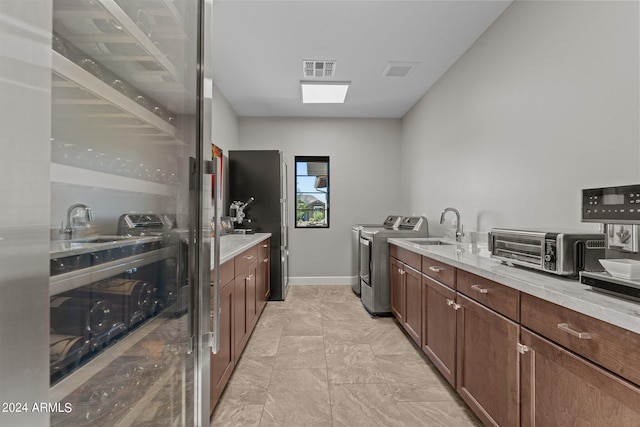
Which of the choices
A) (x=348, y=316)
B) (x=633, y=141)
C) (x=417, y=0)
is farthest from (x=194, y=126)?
(x=348, y=316)

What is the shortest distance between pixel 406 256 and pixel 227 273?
165 cm

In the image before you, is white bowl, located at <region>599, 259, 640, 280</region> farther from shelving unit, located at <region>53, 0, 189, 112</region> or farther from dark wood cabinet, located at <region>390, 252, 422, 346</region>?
dark wood cabinet, located at <region>390, 252, 422, 346</region>

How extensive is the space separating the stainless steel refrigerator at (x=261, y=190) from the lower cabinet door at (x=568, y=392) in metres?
3.26

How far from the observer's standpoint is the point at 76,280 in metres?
0.46

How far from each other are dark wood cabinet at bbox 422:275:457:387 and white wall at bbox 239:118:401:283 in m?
2.67

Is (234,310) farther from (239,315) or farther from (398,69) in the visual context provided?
(398,69)

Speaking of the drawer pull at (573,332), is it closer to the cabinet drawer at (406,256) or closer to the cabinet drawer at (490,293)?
the cabinet drawer at (490,293)

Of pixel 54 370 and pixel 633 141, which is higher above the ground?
pixel 633 141

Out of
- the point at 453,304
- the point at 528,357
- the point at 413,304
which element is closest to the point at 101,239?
the point at 528,357

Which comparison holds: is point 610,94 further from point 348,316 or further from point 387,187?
point 387,187

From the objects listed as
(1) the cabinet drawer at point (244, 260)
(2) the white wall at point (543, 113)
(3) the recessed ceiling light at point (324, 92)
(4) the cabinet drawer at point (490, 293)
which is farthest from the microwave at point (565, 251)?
(3) the recessed ceiling light at point (324, 92)

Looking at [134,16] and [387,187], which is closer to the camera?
[134,16]

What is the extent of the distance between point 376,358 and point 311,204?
9.79 feet

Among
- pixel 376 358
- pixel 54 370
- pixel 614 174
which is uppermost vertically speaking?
pixel 614 174
